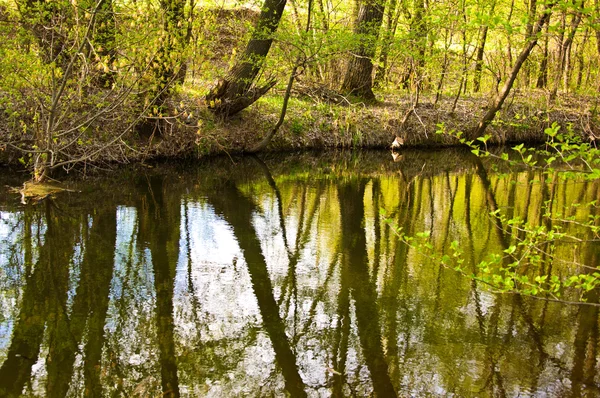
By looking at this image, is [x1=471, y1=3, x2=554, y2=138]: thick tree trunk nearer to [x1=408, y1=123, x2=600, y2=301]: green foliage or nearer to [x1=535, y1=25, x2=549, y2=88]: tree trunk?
[x1=535, y1=25, x2=549, y2=88]: tree trunk

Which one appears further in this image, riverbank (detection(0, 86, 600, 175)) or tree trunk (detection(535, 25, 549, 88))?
tree trunk (detection(535, 25, 549, 88))

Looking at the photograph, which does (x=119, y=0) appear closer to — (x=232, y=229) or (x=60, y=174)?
(x=232, y=229)

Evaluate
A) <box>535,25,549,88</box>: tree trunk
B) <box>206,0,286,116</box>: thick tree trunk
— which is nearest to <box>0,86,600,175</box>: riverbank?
<box>206,0,286,116</box>: thick tree trunk

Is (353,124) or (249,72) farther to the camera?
(353,124)

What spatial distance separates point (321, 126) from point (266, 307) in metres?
12.3

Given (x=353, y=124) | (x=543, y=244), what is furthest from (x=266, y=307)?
(x=353, y=124)

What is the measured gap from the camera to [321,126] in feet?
58.9

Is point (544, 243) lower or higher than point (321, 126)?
lower

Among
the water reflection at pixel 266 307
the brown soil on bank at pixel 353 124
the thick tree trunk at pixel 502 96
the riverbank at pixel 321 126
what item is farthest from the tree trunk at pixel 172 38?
the thick tree trunk at pixel 502 96

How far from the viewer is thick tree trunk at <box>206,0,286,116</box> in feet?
46.4

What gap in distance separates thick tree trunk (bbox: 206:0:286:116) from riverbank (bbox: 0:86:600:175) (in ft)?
1.60

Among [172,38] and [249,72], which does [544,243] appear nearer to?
[172,38]

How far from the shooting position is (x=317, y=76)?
2045cm

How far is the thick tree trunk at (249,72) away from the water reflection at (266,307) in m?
5.03
